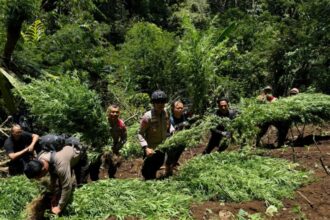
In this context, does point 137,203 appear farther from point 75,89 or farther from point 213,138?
point 213,138

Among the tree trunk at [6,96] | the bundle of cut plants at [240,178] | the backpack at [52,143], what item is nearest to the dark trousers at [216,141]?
the bundle of cut plants at [240,178]

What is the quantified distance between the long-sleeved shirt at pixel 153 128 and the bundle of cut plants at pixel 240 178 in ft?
1.81

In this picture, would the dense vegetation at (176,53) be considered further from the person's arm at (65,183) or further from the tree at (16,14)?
the person's arm at (65,183)

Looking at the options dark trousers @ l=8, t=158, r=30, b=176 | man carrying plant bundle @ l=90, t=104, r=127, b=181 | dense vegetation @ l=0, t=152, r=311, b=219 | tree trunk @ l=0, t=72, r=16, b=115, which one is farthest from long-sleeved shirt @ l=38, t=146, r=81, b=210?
tree trunk @ l=0, t=72, r=16, b=115

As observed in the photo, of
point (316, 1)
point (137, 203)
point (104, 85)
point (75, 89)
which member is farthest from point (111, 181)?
point (316, 1)

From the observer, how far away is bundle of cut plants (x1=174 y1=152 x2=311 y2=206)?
236 inches

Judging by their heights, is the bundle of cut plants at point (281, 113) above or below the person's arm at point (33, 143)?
above

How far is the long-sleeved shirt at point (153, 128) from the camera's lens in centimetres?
655

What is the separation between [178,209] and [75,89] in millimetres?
2232

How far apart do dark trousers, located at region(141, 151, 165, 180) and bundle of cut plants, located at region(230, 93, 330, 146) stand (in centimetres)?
129

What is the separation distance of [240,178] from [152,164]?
1.28 meters

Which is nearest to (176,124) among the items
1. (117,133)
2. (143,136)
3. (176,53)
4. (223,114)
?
(143,136)

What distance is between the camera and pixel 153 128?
6621 mm

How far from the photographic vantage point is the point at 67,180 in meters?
4.89
